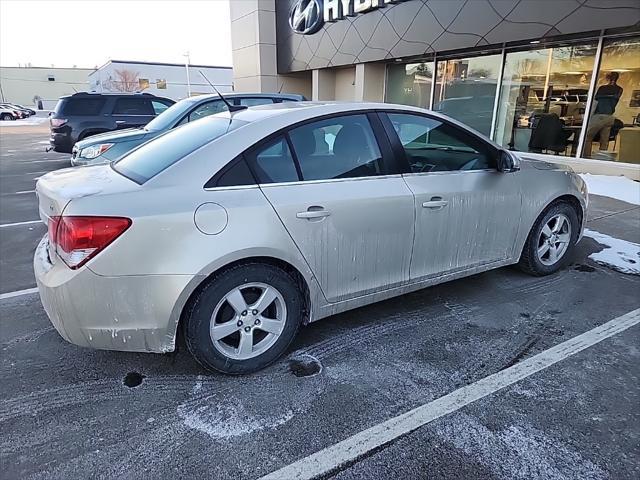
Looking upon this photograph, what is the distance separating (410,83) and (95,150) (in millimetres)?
10863

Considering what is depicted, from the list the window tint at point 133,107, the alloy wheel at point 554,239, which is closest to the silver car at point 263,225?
the alloy wheel at point 554,239

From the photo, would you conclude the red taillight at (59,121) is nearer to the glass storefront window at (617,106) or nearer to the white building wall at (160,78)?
the glass storefront window at (617,106)

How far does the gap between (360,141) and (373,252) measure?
757mm

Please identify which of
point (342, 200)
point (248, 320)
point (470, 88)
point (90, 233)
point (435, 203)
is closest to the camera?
point (90, 233)

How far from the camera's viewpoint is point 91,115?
1109cm

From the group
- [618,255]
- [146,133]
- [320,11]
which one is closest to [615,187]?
[618,255]

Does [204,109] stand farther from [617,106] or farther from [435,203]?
[617,106]

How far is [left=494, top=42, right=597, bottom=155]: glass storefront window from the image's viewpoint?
9719 millimetres

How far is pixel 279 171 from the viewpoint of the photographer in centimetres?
266

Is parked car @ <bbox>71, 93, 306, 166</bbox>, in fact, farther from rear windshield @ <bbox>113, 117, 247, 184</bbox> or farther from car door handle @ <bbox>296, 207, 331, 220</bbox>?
car door handle @ <bbox>296, 207, 331, 220</bbox>

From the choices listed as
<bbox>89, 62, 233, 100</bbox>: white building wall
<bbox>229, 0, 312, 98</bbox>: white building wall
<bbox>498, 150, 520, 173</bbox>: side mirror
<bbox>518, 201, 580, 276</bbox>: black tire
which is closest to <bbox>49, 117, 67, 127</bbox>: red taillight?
<bbox>229, 0, 312, 98</bbox>: white building wall

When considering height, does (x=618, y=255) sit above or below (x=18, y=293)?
above

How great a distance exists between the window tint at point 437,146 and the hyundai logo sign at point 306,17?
15.4 m

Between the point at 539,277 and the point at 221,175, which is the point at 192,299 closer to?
the point at 221,175
